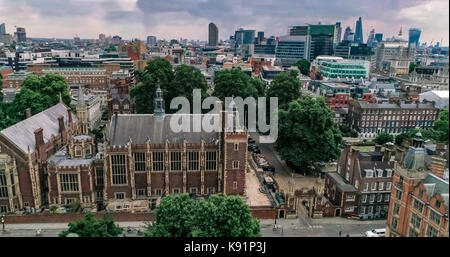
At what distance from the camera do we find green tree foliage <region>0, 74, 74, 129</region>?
73938 mm

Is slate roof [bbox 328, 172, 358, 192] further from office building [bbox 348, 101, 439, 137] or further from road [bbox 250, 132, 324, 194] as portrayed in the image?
office building [bbox 348, 101, 439, 137]

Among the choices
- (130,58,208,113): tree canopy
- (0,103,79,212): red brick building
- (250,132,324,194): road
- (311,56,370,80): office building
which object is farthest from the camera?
(311,56,370,80): office building

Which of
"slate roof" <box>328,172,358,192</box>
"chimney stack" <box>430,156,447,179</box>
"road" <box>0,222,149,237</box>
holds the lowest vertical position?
"road" <box>0,222,149,237</box>

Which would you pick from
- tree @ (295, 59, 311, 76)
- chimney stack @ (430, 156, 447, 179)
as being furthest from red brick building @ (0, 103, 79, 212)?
tree @ (295, 59, 311, 76)

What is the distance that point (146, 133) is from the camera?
4662 cm

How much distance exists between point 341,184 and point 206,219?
1069 inches

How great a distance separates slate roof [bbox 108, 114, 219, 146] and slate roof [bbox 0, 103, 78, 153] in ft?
34.2

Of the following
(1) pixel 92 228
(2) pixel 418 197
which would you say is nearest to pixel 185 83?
(1) pixel 92 228

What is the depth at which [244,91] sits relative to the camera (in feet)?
271

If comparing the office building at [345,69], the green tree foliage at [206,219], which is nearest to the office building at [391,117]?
the office building at [345,69]

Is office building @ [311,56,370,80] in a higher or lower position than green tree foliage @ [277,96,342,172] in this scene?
higher

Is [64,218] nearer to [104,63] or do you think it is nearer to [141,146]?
[141,146]

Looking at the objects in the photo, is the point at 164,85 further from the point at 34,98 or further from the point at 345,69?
the point at 345,69
